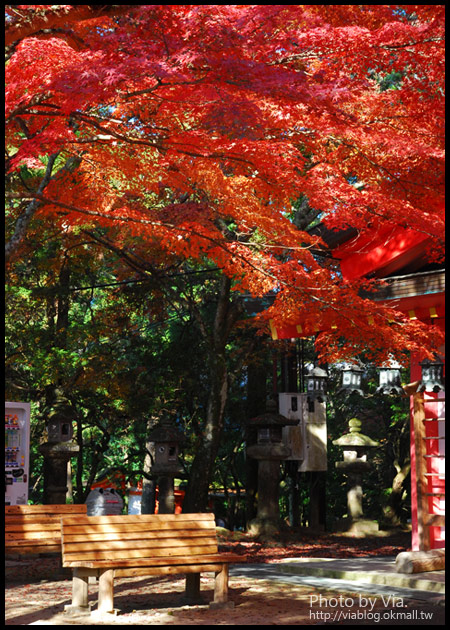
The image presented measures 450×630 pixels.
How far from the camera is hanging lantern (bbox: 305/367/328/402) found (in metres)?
16.8

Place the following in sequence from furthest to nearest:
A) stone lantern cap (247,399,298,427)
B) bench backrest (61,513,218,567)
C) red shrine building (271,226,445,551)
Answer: stone lantern cap (247,399,298,427)
red shrine building (271,226,445,551)
bench backrest (61,513,218,567)

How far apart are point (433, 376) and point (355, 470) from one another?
25.9 feet

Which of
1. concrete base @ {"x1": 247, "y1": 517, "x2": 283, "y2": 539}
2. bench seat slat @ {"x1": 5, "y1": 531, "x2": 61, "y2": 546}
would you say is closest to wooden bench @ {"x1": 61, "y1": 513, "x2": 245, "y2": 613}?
bench seat slat @ {"x1": 5, "y1": 531, "x2": 61, "y2": 546}

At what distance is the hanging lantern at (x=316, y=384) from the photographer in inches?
662

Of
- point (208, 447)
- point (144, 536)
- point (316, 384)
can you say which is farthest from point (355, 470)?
point (144, 536)

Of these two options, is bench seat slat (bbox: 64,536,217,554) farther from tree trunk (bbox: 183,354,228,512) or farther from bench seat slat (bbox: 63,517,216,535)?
tree trunk (bbox: 183,354,228,512)

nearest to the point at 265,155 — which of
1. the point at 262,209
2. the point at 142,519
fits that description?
the point at 262,209

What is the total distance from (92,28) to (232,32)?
2.38 m

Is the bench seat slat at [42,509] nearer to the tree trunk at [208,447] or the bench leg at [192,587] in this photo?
the bench leg at [192,587]

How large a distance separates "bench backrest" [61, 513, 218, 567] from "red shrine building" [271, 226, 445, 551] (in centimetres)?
380

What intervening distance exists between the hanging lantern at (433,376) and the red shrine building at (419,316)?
36 mm

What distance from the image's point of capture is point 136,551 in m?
7.64

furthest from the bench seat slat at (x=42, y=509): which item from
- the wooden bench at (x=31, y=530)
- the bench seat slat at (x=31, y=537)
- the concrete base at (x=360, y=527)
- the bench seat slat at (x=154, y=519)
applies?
the concrete base at (x=360, y=527)

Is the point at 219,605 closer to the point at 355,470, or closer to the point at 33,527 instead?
the point at 33,527
